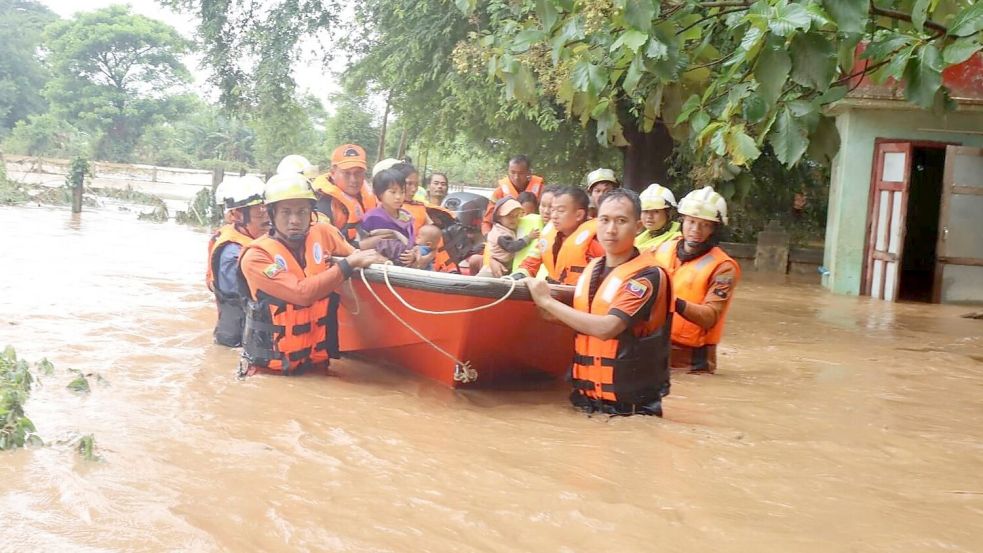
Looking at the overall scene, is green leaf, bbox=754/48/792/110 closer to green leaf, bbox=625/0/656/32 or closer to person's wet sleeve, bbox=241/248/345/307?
green leaf, bbox=625/0/656/32

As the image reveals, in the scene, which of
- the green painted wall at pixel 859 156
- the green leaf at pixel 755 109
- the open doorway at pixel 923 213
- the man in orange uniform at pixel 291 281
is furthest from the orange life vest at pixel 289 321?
the open doorway at pixel 923 213

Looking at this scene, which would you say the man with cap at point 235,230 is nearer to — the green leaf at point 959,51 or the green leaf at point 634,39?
the green leaf at point 634,39

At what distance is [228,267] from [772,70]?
3.93 m

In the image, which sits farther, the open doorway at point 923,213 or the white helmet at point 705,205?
the open doorway at point 923,213

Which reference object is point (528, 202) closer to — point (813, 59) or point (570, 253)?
point (570, 253)

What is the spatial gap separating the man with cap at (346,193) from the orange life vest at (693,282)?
209cm

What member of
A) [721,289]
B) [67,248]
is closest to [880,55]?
[721,289]

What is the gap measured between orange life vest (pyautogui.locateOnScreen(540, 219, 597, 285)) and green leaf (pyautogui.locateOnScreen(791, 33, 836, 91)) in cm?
255

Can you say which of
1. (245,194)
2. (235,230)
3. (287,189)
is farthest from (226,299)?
(287,189)

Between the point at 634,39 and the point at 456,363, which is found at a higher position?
the point at 634,39

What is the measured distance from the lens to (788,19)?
322 centimetres

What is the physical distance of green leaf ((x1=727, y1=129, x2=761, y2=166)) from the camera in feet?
12.6

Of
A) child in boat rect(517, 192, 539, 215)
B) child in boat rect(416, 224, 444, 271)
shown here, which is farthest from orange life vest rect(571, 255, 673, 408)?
child in boat rect(517, 192, 539, 215)

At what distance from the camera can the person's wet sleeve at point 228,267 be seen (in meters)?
6.16
